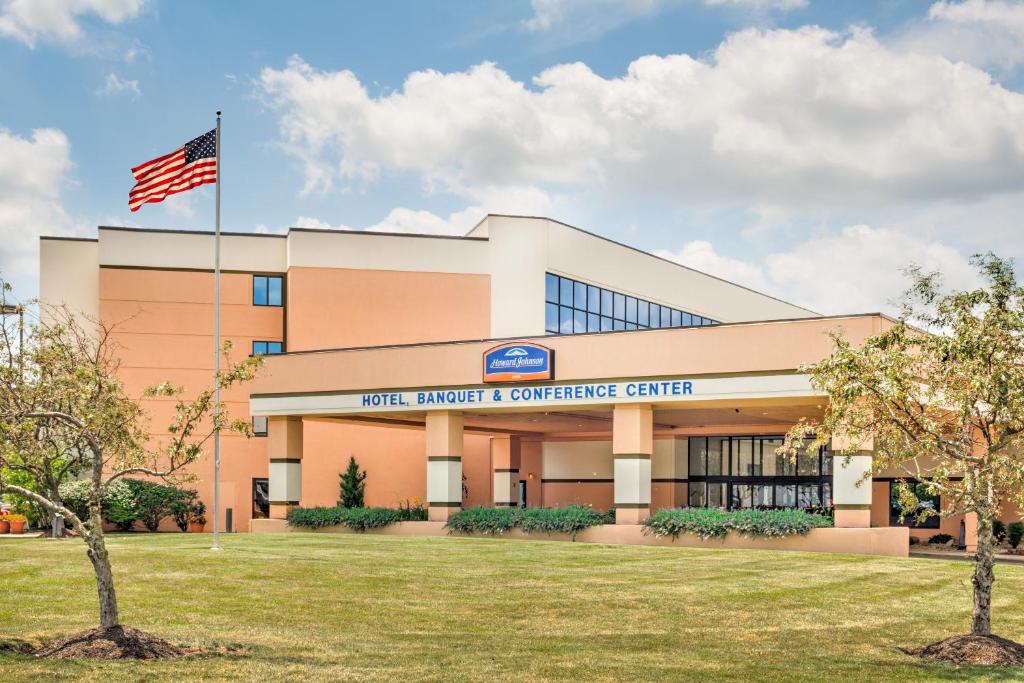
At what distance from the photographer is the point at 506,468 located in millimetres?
62812

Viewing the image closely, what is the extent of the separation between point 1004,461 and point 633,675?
618cm

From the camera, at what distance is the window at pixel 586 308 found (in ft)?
185

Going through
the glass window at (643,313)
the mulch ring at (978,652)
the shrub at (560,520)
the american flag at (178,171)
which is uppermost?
the american flag at (178,171)

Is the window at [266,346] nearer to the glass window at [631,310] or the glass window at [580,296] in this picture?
the glass window at [580,296]

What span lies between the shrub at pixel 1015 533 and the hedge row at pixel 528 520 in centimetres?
1459

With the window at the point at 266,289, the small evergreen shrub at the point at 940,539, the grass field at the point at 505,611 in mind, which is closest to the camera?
the grass field at the point at 505,611

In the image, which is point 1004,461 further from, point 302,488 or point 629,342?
point 302,488

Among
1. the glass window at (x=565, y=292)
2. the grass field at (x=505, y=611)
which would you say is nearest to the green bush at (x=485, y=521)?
the grass field at (x=505, y=611)

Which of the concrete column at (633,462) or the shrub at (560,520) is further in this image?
the shrub at (560,520)

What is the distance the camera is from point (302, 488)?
176 ft

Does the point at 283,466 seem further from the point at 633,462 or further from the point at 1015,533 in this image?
the point at 1015,533

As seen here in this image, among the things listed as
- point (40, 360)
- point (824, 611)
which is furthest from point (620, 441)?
point (40, 360)

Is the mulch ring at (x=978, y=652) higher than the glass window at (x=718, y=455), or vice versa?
the glass window at (x=718, y=455)

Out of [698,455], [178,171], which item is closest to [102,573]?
[178,171]
